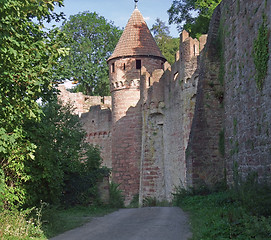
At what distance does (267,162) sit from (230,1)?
589 centimetres

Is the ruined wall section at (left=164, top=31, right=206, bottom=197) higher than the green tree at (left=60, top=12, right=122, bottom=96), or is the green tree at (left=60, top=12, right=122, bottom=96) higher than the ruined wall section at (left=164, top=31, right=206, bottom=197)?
the green tree at (left=60, top=12, right=122, bottom=96)

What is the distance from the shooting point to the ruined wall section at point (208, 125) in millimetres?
14922

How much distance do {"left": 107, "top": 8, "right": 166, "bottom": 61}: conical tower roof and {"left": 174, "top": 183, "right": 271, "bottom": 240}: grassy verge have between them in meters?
15.1

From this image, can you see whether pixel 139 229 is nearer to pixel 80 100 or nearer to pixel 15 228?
pixel 15 228

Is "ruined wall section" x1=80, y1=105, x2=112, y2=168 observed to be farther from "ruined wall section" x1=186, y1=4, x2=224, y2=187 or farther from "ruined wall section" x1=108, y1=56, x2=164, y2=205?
"ruined wall section" x1=186, y1=4, x2=224, y2=187

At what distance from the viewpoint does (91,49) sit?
3922 centimetres

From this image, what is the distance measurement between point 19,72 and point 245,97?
612 centimetres

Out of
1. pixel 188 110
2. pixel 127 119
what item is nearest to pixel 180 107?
pixel 188 110

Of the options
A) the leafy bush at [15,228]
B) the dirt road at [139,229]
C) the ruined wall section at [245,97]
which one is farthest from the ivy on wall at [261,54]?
the leafy bush at [15,228]

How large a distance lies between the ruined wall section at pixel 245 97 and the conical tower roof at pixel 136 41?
12096 mm

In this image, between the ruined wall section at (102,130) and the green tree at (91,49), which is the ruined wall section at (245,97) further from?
the green tree at (91,49)

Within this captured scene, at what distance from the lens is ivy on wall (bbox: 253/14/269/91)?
10625mm

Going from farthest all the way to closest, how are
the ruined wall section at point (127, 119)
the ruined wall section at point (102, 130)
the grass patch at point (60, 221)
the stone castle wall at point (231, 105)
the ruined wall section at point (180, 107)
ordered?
1. the ruined wall section at point (102, 130)
2. the ruined wall section at point (127, 119)
3. the ruined wall section at point (180, 107)
4. the stone castle wall at point (231, 105)
5. the grass patch at point (60, 221)

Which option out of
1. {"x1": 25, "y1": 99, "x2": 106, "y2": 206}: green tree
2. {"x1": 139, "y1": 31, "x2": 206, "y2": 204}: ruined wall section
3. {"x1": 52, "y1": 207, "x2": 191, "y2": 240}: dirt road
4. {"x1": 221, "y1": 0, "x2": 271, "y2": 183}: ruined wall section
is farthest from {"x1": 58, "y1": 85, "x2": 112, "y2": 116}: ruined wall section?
{"x1": 52, "y1": 207, "x2": 191, "y2": 240}: dirt road
